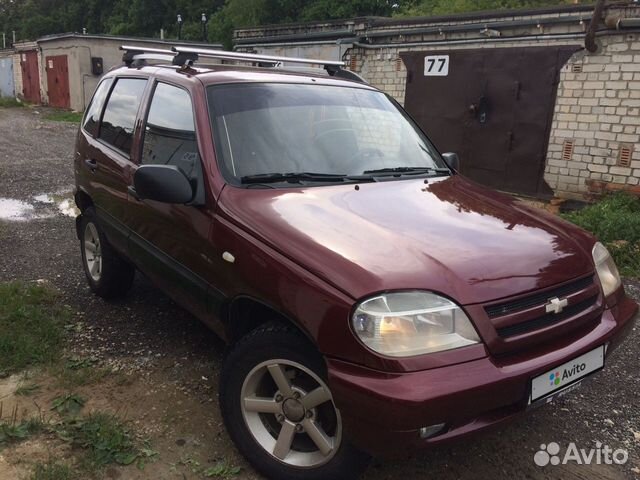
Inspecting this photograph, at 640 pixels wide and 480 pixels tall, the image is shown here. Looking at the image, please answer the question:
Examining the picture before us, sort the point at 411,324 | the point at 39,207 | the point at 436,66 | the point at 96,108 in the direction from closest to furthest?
the point at 411,324, the point at 96,108, the point at 39,207, the point at 436,66

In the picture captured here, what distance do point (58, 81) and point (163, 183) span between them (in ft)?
91.4

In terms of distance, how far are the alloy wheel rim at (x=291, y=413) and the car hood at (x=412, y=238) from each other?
0.51 meters

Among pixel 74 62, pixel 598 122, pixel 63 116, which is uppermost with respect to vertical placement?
pixel 74 62

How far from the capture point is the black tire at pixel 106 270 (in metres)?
4.30

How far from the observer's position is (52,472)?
2.47 m

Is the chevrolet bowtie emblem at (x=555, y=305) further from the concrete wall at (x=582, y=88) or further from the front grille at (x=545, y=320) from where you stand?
the concrete wall at (x=582, y=88)

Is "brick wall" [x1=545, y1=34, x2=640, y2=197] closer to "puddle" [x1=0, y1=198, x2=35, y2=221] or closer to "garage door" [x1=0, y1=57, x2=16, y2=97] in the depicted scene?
"puddle" [x1=0, y1=198, x2=35, y2=221]

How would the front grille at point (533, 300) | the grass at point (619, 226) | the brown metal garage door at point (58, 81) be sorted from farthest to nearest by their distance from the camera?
the brown metal garage door at point (58, 81)
the grass at point (619, 226)
the front grille at point (533, 300)

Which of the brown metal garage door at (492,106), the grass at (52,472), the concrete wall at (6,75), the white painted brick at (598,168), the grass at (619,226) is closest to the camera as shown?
the grass at (52,472)

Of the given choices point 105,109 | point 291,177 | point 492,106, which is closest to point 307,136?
point 291,177

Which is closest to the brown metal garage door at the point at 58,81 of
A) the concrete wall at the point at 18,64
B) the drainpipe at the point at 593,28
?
the concrete wall at the point at 18,64

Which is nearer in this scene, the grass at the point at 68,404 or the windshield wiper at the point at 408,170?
the grass at the point at 68,404

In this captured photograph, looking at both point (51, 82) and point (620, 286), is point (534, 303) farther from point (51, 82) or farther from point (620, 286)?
point (51, 82)

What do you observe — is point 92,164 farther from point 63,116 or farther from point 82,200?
point 63,116
